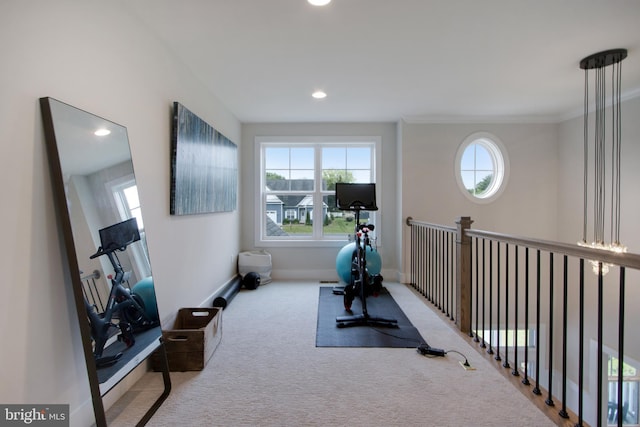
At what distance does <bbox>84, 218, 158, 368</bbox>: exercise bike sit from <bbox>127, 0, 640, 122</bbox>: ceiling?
1.42 m

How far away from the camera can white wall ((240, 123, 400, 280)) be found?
15.7 feet

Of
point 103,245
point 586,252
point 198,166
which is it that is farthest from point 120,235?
point 586,252

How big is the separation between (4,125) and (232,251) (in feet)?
10.8

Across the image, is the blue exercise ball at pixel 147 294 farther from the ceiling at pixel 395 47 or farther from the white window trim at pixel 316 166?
the white window trim at pixel 316 166

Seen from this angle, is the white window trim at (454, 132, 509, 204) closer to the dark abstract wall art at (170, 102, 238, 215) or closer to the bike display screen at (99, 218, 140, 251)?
the dark abstract wall art at (170, 102, 238, 215)

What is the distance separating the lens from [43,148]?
1353 millimetres

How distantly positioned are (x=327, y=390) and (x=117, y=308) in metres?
1.28

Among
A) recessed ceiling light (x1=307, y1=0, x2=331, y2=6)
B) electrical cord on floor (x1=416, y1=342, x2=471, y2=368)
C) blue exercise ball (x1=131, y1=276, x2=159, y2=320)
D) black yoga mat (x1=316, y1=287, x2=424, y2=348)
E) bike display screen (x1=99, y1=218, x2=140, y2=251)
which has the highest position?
recessed ceiling light (x1=307, y1=0, x2=331, y2=6)

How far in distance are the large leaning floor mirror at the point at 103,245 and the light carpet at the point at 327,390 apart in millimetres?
179

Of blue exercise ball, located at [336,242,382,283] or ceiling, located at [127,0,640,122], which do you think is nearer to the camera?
ceiling, located at [127,0,640,122]

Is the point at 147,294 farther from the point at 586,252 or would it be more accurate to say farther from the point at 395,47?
the point at 395,47

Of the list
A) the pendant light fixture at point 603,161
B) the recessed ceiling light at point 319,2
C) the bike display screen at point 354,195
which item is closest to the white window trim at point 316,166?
the bike display screen at point 354,195

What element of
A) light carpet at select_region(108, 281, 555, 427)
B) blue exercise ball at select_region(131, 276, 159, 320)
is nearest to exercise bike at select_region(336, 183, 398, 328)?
light carpet at select_region(108, 281, 555, 427)

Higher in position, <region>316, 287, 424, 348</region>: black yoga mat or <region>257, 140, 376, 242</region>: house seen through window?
<region>257, 140, 376, 242</region>: house seen through window
